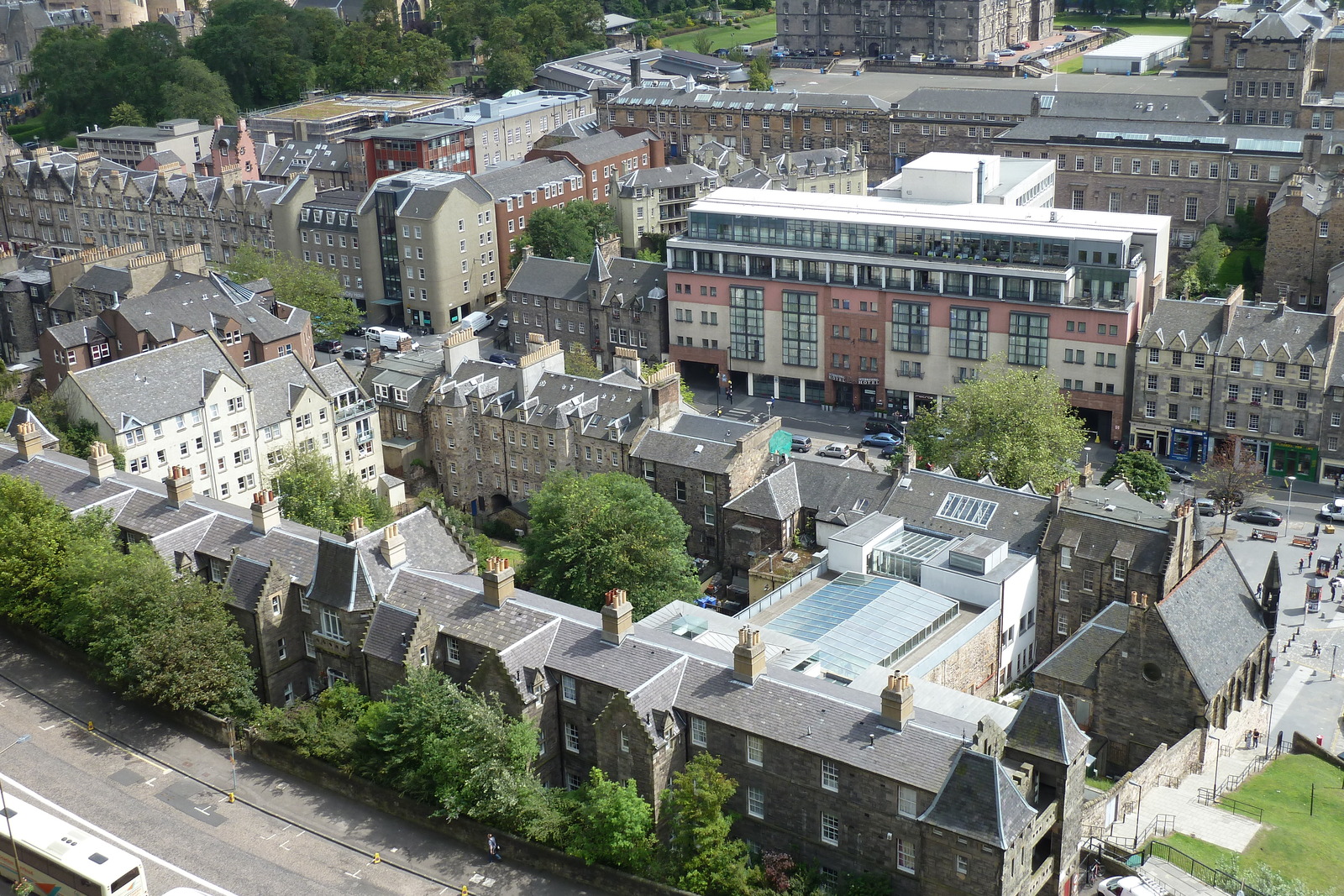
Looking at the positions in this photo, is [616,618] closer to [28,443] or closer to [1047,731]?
[1047,731]

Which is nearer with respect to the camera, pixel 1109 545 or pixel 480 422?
pixel 1109 545

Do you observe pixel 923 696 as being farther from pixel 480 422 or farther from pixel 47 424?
pixel 47 424

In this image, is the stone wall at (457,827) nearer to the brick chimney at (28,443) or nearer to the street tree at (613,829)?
the street tree at (613,829)

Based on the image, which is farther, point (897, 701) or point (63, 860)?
point (897, 701)

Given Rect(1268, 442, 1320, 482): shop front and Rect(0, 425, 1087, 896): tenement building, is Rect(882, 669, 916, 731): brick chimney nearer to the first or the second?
Rect(0, 425, 1087, 896): tenement building

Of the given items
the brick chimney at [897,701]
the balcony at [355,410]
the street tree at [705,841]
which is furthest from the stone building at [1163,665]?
the balcony at [355,410]

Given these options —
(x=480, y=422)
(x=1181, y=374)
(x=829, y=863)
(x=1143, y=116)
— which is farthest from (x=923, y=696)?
(x=1143, y=116)

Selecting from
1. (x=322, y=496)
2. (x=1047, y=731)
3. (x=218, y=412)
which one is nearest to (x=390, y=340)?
(x=218, y=412)
